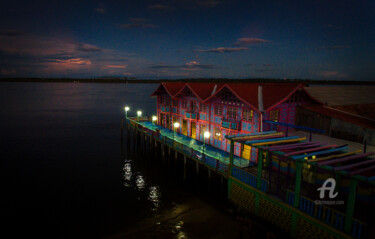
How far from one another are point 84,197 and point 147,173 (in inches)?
303

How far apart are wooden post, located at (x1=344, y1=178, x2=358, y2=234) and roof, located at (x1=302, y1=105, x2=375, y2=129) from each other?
1062 centimetres

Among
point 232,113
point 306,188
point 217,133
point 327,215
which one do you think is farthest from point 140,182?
point 327,215

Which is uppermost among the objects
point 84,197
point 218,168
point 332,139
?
point 332,139

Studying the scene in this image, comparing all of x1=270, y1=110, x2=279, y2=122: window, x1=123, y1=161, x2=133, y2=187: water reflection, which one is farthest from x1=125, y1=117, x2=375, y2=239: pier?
x1=123, y1=161, x2=133, y2=187: water reflection

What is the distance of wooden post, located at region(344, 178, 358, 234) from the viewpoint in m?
11.2

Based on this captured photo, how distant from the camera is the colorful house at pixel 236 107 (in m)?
22.7

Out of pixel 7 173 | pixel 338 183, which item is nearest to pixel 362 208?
pixel 338 183

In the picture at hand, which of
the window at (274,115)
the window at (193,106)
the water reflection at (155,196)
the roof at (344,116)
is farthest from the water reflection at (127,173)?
the roof at (344,116)

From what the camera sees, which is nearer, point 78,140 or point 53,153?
point 53,153

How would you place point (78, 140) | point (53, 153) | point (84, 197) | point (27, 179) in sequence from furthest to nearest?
point (78, 140) < point (53, 153) < point (27, 179) < point (84, 197)

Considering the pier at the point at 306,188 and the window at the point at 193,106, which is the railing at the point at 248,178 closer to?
the pier at the point at 306,188

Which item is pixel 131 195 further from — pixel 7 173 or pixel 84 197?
pixel 7 173

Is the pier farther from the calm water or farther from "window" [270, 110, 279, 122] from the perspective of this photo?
"window" [270, 110, 279, 122]

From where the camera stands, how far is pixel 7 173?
29.8 meters
